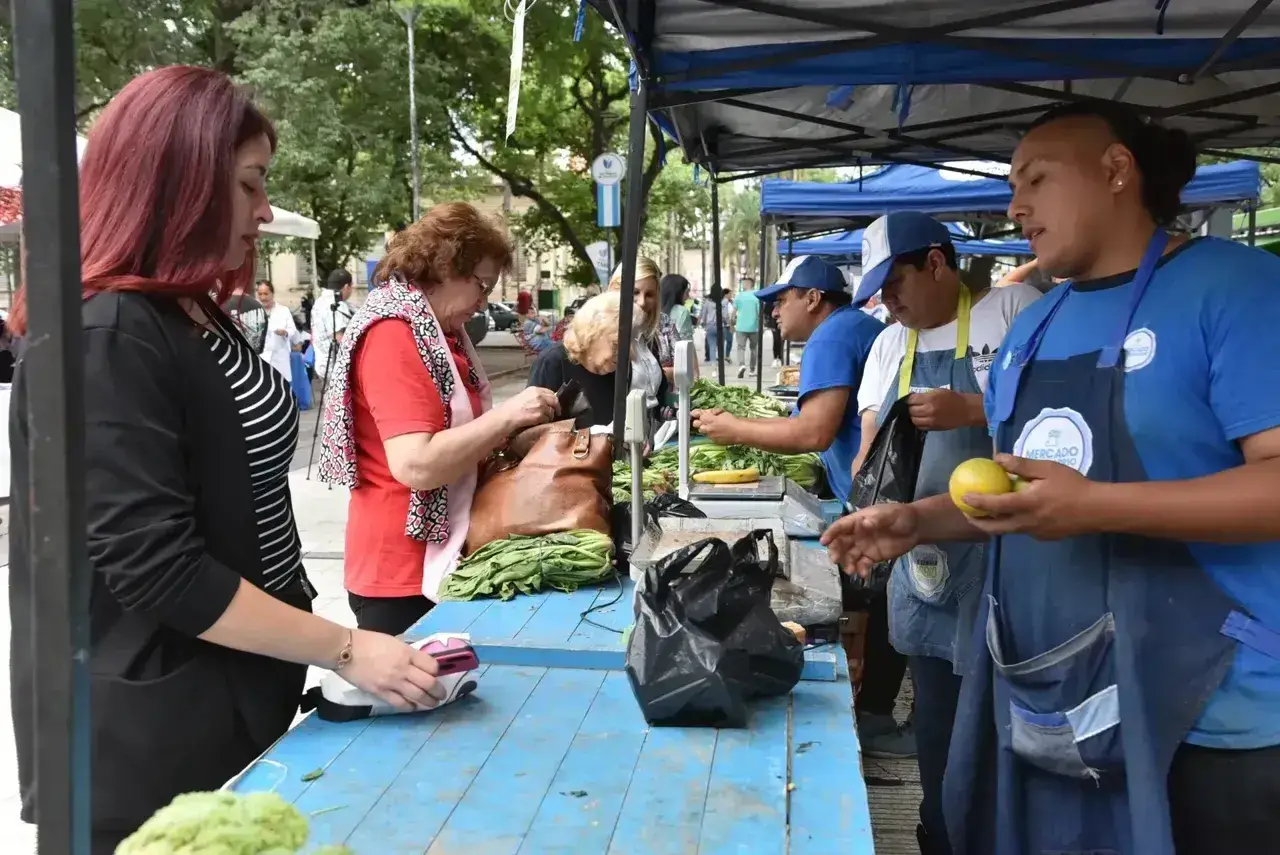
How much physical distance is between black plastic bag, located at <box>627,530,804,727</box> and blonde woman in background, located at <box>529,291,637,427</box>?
264 centimetres

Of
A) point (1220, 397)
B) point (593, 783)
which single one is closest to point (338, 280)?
point (593, 783)

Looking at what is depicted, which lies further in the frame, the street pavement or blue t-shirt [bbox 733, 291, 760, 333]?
blue t-shirt [bbox 733, 291, 760, 333]

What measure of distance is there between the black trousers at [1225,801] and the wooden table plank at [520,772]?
42.7 inches

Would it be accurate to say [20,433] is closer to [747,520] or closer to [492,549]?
[492,549]

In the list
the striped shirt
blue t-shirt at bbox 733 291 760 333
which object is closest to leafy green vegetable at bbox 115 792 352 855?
the striped shirt

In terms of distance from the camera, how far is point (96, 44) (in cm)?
1842

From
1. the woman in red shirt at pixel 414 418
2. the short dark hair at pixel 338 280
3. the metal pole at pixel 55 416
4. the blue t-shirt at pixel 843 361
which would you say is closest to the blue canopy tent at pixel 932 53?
the blue t-shirt at pixel 843 361

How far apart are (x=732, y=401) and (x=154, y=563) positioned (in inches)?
169

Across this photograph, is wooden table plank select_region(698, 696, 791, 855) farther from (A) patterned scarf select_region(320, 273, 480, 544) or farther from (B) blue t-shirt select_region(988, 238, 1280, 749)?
(A) patterned scarf select_region(320, 273, 480, 544)

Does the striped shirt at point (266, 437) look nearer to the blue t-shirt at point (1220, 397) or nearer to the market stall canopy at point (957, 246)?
the blue t-shirt at point (1220, 397)

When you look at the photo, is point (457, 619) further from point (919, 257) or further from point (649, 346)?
point (649, 346)

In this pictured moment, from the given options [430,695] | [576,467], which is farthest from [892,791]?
[430,695]

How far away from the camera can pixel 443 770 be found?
1.79 m

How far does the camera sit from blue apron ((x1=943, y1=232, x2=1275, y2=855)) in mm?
1762
